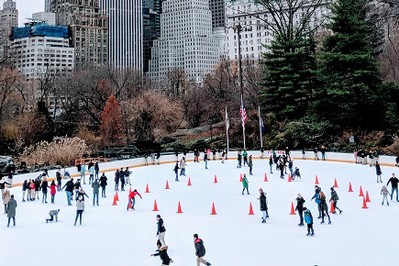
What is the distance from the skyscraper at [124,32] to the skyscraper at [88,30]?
2.81 metres

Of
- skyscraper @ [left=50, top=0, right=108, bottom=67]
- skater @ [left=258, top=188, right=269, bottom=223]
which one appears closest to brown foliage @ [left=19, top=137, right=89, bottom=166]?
skater @ [left=258, top=188, right=269, bottom=223]

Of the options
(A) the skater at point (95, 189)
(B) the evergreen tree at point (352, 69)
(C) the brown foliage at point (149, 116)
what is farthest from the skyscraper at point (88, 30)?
(A) the skater at point (95, 189)

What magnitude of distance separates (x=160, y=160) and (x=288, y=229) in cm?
2468

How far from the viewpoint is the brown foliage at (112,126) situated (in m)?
49.2

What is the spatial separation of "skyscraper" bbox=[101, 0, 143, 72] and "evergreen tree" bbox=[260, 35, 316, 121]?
144m

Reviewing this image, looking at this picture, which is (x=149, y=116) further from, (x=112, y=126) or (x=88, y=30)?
(x=88, y=30)

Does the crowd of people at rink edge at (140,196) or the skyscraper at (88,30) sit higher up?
the skyscraper at (88,30)

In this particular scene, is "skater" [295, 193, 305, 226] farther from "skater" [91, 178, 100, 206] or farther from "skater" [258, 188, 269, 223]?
"skater" [91, 178, 100, 206]

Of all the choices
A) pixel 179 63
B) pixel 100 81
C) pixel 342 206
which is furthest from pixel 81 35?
pixel 342 206

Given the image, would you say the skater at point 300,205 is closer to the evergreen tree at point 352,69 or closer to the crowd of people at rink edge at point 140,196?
the crowd of people at rink edge at point 140,196

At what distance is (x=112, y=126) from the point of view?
4944 centimetres

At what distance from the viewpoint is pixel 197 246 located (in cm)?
982

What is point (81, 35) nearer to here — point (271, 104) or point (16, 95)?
point (16, 95)

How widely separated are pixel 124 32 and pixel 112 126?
148 m
